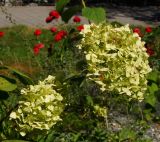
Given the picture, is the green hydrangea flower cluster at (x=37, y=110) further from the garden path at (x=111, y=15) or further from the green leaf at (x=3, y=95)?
the garden path at (x=111, y=15)

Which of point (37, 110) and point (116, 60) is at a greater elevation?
point (116, 60)

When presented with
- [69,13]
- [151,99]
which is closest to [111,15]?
[151,99]

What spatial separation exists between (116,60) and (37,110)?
399 mm

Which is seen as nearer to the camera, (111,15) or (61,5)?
(61,5)

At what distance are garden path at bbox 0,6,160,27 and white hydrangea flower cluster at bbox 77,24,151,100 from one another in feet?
37.8

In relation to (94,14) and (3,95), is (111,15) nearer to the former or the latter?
(94,14)

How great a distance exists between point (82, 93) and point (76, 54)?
→ 1.12m

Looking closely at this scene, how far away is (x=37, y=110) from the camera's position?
2297mm

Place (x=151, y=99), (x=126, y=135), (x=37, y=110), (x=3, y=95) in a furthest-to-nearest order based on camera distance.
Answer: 1. (x=126, y=135)
2. (x=151, y=99)
3. (x=3, y=95)
4. (x=37, y=110)

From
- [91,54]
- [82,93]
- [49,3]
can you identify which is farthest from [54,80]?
[49,3]

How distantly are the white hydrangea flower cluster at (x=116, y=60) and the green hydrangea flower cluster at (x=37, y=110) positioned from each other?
204 mm

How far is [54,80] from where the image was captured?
8.30 ft

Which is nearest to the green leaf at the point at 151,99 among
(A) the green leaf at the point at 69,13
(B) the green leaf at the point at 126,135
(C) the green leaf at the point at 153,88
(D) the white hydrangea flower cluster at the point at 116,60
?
(C) the green leaf at the point at 153,88

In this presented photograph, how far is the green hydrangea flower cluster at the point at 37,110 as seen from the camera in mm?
2289
